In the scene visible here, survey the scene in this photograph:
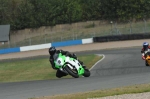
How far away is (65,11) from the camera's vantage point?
249ft

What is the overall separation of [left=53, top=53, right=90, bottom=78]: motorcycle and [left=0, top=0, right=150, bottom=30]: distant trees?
170ft

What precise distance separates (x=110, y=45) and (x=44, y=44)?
10905 mm

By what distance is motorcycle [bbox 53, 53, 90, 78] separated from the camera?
1576 cm

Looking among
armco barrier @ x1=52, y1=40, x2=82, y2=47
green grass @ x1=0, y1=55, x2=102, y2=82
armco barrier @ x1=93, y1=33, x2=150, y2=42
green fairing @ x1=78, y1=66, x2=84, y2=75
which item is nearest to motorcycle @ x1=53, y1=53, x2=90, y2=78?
green fairing @ x1=78, y1=66, x2=84, y2=75

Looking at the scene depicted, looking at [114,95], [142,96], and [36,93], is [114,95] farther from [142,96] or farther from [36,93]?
[36,93]

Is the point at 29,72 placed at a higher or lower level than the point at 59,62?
lower

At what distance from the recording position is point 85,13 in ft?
241

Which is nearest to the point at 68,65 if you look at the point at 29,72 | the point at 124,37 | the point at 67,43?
the point at 29,72

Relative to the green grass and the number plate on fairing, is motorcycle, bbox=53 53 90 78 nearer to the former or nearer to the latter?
the number plate on fairing

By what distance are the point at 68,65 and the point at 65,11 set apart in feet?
199

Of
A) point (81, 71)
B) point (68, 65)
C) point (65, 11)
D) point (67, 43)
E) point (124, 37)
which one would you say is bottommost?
point (67, 43)

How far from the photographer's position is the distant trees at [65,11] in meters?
69.8

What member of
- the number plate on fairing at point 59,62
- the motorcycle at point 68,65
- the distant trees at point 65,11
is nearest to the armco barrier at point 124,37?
the distant trees at point 65,11

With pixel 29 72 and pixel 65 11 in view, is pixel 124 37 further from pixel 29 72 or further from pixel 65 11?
pixel 65 11
